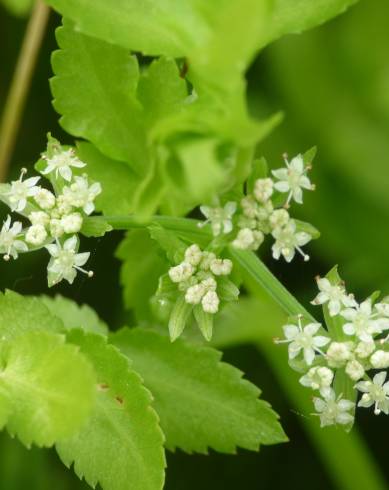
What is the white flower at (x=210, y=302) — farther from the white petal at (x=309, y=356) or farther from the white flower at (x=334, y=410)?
the white flower at (x=334, y=410)

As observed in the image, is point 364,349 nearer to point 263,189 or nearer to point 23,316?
point 263,189

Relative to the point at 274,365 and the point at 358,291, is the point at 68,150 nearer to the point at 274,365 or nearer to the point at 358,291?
the point at 274,365

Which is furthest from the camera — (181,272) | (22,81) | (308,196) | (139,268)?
(308,196)

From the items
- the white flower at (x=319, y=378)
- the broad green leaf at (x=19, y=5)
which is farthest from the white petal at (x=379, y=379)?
the broad green leaf at (x=19, y=5)

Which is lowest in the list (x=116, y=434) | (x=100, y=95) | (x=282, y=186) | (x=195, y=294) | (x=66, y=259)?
(x=116, y=434)

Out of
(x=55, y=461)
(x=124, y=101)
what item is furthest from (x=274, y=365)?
(x=124, y=101)

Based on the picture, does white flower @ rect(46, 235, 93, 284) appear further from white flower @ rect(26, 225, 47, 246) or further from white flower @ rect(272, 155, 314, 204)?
white flower @ rect(272, 155, 314, 204)

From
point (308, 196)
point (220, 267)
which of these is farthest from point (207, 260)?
point (308, 196)

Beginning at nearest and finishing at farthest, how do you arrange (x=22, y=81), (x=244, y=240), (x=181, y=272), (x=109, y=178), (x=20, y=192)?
(x=244, y=240)
(x=181, y=272)
(x=20, y=192)
(x=109, y=178)
(x=22, y=81)
